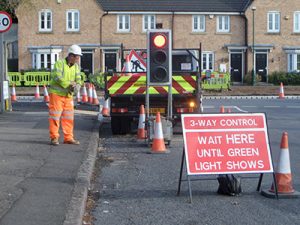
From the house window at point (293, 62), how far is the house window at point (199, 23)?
712cm

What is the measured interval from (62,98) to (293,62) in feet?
126

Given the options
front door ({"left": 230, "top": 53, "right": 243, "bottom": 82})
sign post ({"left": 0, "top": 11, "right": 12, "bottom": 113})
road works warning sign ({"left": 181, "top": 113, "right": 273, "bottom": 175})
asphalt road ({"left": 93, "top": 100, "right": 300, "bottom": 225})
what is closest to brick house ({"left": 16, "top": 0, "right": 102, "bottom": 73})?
front door ({"left": 230, "top": 53, "right": 243, "bottom": 82})

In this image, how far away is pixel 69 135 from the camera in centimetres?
1230

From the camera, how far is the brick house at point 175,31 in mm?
47562

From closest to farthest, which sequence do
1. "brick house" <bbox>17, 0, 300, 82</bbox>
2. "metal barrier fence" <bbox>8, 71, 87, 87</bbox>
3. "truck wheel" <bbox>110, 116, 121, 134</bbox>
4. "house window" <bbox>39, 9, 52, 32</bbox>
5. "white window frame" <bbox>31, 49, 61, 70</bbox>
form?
"truck wheel" <bbox>110, 116, 121, 134</bbox> < "metal barrier fence" <bbox>8, 71, 87, 87</bbox> < "white window frame" <bbox>31, 49, 61, 70</bbox> < "brick house" <bbox>17, 0, 300, 82</bbox> < "house window" <bbox>39, 9, 52, 32</bbox>

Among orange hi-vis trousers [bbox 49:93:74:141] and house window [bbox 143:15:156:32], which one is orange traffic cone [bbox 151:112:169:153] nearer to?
orange hi-vis trousers [bbox 49:93:74:141]

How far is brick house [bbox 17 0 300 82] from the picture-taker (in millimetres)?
47562

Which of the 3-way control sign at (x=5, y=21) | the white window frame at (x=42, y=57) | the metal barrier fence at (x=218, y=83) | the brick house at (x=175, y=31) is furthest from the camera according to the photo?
the brick house at (x=175, y=31)

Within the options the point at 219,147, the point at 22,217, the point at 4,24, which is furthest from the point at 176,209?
the point at 4,24

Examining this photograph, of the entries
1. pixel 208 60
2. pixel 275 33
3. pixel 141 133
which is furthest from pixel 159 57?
pixel 275 33

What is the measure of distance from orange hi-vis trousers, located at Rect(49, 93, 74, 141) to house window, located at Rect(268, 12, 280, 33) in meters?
38.0

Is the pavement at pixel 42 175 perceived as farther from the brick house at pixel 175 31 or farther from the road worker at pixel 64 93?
the brick house at pixel 175 31

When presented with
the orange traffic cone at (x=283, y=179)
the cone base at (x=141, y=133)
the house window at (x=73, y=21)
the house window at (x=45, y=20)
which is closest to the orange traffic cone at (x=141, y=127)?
the cone base at (x=141, y=133)

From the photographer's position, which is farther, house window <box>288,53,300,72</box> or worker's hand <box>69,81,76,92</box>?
house window <box>288,53,300,72</box>
